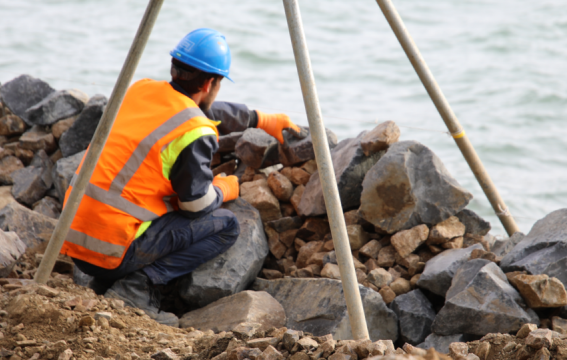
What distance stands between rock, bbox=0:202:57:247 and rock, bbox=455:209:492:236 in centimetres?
301

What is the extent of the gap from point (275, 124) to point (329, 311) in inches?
62.3

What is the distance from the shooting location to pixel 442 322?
9.68 feet

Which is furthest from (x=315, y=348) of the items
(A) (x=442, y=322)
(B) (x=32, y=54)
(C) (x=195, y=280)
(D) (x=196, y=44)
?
Result: (B) (x=32, y=54)

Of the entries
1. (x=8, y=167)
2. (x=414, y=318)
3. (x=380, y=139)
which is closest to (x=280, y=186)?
(x=380, y=139)

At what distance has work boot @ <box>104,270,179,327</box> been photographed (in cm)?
321

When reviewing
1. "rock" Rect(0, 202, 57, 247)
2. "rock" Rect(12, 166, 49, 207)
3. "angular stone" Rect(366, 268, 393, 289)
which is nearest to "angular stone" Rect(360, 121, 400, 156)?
"angular stone" Rect(366, 268, 393, 289)

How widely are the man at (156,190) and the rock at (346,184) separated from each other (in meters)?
0.73

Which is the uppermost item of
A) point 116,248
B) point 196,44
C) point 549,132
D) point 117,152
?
point 196,44

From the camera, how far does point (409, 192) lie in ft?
11.6

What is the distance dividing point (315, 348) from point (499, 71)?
10.6 metres

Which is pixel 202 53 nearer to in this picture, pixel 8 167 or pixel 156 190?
pixel 156 190

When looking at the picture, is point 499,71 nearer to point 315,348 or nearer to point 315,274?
point 315,274

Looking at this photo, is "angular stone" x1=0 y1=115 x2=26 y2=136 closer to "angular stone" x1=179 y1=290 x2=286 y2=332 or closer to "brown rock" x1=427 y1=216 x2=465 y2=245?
"angular stone" x1=179 y1=290 x2=286 y2=332

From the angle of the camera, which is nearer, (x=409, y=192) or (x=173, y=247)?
(x=173, y=247)
